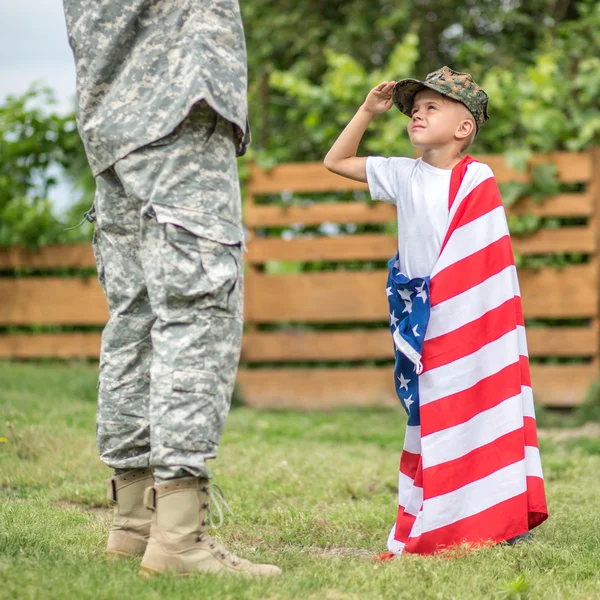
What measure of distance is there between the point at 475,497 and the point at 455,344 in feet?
1.54

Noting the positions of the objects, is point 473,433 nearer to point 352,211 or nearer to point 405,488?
point 405,488

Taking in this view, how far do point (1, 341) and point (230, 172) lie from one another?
215 inches

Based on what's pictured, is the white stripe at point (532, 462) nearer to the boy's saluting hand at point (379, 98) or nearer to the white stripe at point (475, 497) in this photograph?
the white stripe at point (475, 497)

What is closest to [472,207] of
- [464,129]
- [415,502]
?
[464,129]

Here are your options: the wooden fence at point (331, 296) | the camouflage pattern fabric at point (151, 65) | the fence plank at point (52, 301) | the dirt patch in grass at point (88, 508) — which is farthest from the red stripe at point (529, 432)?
the fence plank at point (52, 301)

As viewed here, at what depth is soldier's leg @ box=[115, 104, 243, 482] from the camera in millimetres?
2225

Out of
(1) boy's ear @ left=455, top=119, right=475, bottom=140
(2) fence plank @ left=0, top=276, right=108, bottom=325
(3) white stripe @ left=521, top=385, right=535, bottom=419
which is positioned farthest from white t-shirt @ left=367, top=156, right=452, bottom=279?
(2) fence plank @ left=0, top=276, right=108, bottom=325

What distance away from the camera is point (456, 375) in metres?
2.76

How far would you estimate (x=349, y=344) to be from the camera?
665 cm

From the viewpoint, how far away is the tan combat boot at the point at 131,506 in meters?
2.56

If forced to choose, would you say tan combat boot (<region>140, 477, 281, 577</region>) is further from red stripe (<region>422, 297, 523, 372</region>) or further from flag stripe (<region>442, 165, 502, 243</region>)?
flag stripe (<region>442, 165, 502, 243</region>)

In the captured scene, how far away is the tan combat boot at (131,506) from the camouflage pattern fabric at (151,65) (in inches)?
35.1

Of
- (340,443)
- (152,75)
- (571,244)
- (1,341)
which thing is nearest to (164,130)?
(152,75)

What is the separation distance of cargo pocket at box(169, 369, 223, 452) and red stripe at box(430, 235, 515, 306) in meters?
0.87
